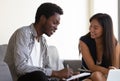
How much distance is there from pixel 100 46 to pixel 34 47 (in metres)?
0.80

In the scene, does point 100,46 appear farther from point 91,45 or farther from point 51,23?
point 51,23

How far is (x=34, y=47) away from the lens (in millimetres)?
2076

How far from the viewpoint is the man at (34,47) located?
187 cm

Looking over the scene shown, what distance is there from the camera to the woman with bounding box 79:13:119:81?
100 inches

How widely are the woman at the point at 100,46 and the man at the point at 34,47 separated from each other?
21.6 inches

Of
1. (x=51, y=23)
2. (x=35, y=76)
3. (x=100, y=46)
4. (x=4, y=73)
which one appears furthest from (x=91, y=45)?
(x=35, y=76)

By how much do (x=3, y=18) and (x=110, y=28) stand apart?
3.70ft

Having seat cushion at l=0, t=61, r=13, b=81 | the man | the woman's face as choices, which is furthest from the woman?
seat cushion at l=0, t=61, r=13, b=81

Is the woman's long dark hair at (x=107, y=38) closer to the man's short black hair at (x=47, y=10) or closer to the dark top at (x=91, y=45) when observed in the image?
the dark top at (x=91, y=45)

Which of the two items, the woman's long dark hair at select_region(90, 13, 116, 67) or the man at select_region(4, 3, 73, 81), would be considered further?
the woman's long dark hair at select_region(90, 13, 116, 67)

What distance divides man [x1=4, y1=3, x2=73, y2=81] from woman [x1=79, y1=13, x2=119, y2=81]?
0.55 m

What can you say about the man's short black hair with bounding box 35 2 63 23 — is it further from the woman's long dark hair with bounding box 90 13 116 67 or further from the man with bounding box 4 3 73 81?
the woman's long dark hair with bounding box 90 13 116 67

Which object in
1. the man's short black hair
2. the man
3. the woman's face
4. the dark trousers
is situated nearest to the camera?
the dark trousers

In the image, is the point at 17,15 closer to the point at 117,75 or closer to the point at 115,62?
the point at 115,62
